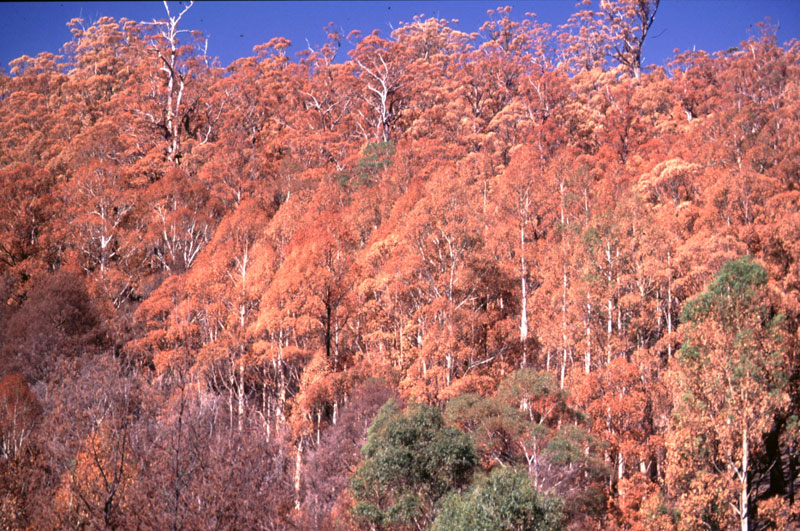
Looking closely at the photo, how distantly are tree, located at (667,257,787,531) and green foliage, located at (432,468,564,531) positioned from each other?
317 inches

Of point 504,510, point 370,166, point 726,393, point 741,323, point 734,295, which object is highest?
point 370,166

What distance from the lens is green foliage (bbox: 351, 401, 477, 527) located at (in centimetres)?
2002

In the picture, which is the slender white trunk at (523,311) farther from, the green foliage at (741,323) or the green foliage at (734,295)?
the green foliage at (734,295)

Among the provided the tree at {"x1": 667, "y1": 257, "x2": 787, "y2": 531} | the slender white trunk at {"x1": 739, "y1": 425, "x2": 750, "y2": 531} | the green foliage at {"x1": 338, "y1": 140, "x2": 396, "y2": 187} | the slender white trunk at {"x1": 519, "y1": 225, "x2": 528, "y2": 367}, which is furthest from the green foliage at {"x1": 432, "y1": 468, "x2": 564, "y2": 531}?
the green foliage at {"x1": 338, "y1": 140, "x2": 396, "y2": 187}

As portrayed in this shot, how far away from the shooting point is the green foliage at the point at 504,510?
Result: 51.9 ft

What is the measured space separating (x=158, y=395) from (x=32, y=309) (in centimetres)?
1541

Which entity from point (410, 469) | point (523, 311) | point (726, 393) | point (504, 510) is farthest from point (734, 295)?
point (504, 510)

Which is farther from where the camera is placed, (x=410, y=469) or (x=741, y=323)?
(x=741, y=323)

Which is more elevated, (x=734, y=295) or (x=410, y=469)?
(x=734, y=295)

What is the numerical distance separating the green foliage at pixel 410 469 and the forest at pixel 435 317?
3.6 inches

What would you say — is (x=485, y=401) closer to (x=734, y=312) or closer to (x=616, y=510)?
(x=616, y=510)

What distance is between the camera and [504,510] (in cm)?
1582

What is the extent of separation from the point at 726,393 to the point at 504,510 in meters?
11.1

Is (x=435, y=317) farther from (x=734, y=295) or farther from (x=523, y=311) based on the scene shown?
(x=734, y=295)
